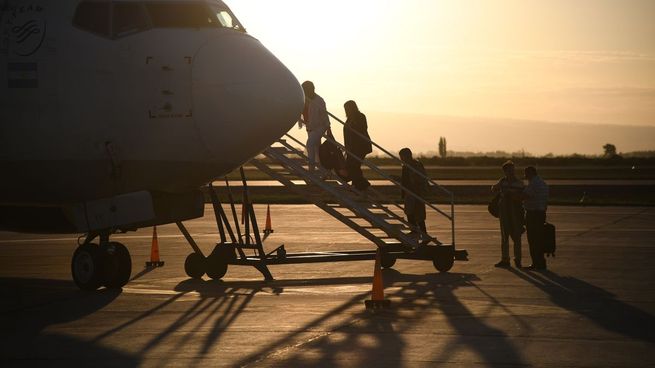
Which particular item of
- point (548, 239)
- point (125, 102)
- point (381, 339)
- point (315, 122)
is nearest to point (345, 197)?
point (315, 122)

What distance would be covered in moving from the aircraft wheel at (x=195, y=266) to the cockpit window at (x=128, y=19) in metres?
5.36

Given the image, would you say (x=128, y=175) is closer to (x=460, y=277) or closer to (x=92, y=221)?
(x=92, y=221)

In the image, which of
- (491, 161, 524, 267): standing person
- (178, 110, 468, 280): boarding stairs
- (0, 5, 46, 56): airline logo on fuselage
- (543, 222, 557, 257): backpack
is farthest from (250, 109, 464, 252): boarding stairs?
(0, 5, 46, 56): airline logo on fuselage

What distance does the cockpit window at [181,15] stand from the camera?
18.7m

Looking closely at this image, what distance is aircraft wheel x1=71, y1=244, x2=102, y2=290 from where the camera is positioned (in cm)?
1922

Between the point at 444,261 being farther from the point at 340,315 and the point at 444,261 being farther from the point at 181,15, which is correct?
the point at 181,15

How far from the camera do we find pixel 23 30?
18391mm

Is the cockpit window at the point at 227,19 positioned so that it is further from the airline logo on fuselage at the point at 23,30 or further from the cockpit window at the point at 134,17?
the airline logo on fuselage at the point at 23,30

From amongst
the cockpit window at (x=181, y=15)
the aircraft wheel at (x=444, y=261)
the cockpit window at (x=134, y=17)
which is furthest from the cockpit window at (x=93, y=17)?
the aircraft wheel at (x=444, y=261)

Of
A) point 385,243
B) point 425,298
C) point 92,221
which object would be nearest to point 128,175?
point 92,221

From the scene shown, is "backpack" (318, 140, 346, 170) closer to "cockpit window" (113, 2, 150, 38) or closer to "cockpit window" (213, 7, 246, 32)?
"cockpit window" (213, 7, 246, 32)

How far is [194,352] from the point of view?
13.8 meters

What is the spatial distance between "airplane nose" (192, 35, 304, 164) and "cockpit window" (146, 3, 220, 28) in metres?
0.65

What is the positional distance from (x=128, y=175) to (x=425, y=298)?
5.24 m
